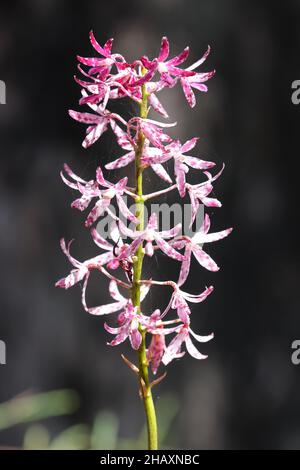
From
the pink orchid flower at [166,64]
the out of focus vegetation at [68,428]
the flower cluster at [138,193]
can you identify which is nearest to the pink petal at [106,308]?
the flower cluster at [138,193]

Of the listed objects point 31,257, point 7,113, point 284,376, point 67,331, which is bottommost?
point 284,376

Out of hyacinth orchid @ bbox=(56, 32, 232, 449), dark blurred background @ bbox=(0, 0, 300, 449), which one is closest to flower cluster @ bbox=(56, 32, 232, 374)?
hyacinth orchid @ bbox=(56, 32, 232, 449)

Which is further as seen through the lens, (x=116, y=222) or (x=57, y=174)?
(x=57, y=174)

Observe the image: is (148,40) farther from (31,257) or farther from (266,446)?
(266,446)

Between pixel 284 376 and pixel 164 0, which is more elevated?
pixel 164 0

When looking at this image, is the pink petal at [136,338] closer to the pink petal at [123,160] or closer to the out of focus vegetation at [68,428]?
the pink petal at [123,160]

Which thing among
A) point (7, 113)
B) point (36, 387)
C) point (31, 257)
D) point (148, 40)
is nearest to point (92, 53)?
point (148, 40)
